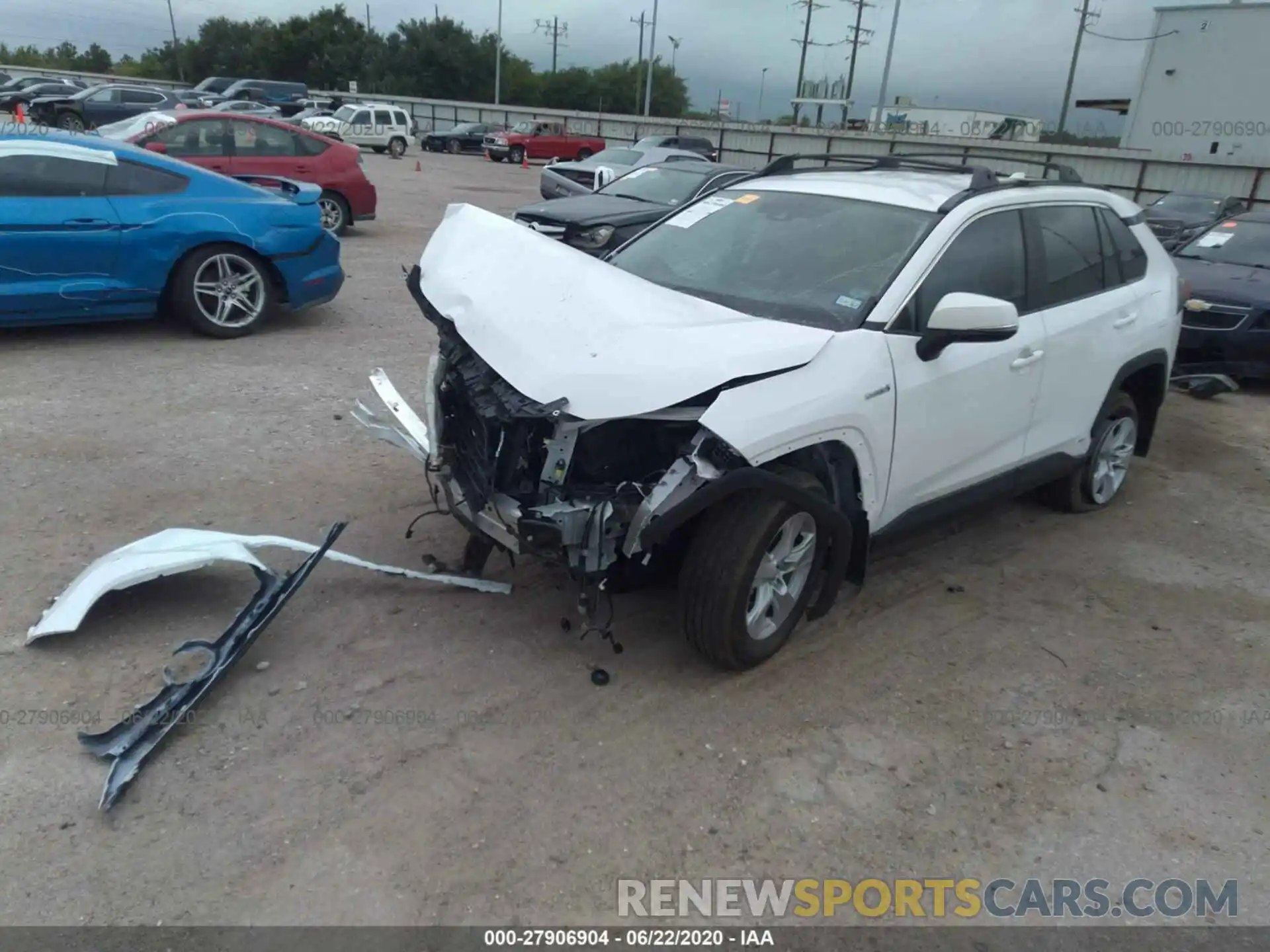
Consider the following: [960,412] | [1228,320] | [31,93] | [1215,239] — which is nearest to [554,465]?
[960,412]

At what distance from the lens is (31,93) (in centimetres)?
3459

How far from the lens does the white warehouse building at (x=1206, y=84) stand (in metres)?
38.2

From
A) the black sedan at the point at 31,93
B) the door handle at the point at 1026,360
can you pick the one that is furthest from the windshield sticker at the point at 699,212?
the black sedan at the point at 31,93

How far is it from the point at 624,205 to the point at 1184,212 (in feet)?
36.2

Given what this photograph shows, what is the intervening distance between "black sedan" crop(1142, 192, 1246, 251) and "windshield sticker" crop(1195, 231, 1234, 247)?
5.04 meters

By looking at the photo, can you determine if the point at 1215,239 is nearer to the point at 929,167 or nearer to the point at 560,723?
the point at 929,167

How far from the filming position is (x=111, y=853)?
267 cm

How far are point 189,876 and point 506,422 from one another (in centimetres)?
167

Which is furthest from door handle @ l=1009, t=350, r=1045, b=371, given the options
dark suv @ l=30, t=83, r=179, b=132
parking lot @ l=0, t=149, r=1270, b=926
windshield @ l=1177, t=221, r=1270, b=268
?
dark suv @ l=30, t=83, r=179, b=132

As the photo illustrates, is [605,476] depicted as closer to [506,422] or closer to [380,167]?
[506,422]

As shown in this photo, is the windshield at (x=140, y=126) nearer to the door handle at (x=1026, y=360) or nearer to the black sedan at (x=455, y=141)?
the door handle at (x=1026, y=360)

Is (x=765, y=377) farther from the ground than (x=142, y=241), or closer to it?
farther from the ground

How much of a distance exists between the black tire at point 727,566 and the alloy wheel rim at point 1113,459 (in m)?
2.71
